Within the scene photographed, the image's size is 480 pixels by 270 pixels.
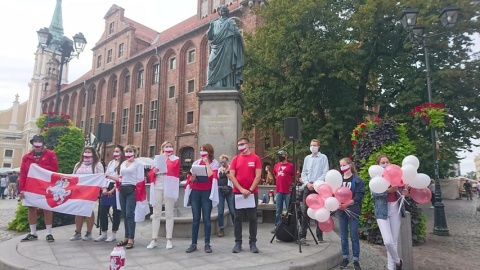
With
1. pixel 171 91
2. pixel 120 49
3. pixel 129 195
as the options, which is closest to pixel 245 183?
pixel 129 195

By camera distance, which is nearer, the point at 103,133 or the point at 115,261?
the point at 115,261

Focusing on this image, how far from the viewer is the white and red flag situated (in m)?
6.86

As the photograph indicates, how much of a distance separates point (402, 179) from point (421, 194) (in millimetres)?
539

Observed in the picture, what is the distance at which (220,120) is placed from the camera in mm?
9430

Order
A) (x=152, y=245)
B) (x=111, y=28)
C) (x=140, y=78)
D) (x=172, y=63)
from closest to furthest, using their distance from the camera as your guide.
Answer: (x=152, y=245), (x=172, y=63), (x=140, y=78), (x=111, y=28)

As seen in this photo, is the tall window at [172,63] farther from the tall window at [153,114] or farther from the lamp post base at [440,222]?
the lamp post base at [440,222]

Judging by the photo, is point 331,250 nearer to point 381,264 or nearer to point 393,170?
point 381,264

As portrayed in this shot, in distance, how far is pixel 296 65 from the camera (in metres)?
18.3

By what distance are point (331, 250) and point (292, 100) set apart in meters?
13.0

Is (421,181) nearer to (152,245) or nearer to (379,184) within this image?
(379,184)

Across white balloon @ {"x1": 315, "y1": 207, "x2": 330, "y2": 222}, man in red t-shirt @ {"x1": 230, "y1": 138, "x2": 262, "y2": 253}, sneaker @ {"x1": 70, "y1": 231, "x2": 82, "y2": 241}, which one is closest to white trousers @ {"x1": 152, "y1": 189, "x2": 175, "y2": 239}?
man in red t-shirt @ {"x1": 230, "y1": 138, "x2": 262, "y2": 253}

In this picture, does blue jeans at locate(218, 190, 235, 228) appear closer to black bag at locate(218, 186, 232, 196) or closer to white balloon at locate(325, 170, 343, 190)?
black bag at locate(218, 186, 232, 196)

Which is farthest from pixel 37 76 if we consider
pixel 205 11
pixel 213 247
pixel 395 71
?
pixel 213 247

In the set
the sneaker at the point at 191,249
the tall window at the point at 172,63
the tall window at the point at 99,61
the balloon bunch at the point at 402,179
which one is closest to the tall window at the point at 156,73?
the tall window at the point at 172,63
